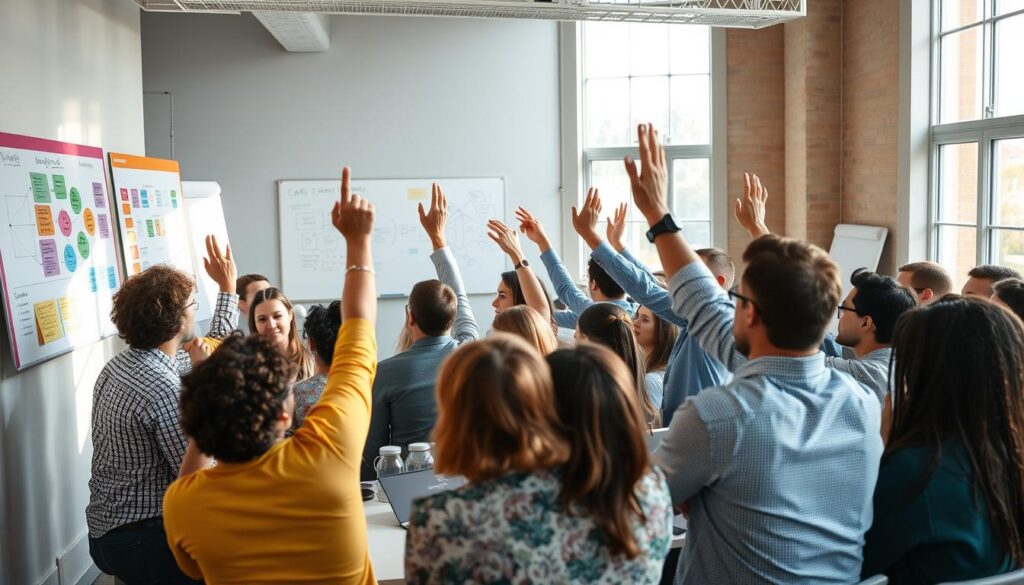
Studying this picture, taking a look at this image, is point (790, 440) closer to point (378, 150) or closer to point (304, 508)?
point (304, 508)

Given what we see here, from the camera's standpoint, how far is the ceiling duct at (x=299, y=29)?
5824mm

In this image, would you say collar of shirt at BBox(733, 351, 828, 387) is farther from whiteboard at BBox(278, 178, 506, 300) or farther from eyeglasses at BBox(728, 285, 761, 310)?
whiteboard at BBox(278, 178, 506, 300)

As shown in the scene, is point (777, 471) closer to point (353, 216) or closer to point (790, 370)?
point (790, 370)

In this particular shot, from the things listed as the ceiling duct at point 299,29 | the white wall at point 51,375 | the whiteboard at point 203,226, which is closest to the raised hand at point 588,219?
the white wall at point 51,375

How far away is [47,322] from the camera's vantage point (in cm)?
355

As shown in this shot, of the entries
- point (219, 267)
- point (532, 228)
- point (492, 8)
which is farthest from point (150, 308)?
point (492, 8)

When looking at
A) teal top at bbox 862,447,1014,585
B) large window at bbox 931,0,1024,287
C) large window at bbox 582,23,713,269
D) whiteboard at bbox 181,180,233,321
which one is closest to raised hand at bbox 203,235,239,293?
whiteboard at bbox 181,180,233,321

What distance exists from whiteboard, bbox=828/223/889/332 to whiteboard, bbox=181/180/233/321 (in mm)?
4069

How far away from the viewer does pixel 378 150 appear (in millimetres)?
7383

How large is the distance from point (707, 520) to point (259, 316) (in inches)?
103

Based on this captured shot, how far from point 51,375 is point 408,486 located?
197 cm

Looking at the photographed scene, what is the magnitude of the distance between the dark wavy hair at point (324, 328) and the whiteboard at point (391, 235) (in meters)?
4.29

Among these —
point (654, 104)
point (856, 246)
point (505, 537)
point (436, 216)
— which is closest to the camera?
point (505, 537)

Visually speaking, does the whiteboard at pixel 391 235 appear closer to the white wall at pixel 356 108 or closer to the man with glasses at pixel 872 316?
the white wall at pixel 356 108
